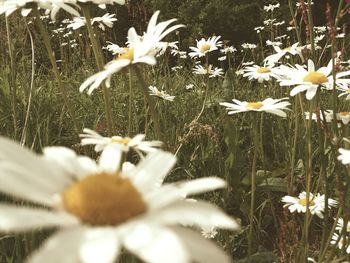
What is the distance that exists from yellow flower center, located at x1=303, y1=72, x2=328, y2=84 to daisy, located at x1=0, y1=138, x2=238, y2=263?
3.19 ft

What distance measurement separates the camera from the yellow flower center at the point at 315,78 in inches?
64.5

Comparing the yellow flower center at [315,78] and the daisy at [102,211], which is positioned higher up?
the daisy at [102,211]

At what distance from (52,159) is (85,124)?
75.7 inches

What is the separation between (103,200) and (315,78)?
3.72 ft

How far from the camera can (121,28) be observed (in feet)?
23.7

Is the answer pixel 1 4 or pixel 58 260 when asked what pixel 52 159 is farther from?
pixel 1 4

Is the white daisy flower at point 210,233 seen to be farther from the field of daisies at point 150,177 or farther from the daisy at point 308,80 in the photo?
the daisy at point 308,80

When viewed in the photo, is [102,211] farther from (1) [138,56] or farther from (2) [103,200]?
(1) [138,56]

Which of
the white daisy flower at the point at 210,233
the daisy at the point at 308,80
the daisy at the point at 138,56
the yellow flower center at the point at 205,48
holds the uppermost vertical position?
the daisy at the point at 138,56

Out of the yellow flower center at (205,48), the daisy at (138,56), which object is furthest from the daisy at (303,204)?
the yellow flower center at (205,48)

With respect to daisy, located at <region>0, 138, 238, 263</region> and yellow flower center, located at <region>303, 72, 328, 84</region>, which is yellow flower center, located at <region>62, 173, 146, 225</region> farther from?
yellow flower center, located at <region>303, 72, 328, 84</region>

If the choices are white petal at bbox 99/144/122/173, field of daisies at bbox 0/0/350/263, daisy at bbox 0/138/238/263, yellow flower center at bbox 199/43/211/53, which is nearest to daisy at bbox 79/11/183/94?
field of daisies at bbox 0/0/350/263

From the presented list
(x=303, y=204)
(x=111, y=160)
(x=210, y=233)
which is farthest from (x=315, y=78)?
(x=111, y=160)

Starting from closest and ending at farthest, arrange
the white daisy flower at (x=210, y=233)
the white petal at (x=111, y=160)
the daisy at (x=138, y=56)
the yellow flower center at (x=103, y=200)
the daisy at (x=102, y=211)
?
the daisy at (x=102, y=211), the yellow flower center at (x=103, y=200), the white petal at (x=111, y=160), the daisy at (x=138, y=56), the white daisy flower at (x=210, y=233)
